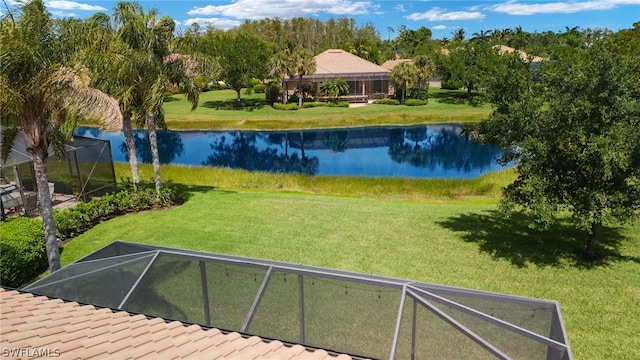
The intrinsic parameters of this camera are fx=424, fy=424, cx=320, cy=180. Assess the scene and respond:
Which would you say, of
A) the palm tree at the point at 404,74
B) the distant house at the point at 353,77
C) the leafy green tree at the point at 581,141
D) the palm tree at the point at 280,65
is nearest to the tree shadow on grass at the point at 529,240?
the leafy green tree at the point at 581,141

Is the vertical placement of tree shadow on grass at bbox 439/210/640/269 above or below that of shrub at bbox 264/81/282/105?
below

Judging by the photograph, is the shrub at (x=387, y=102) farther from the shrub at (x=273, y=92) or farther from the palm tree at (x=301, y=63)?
the shrub at (x=273, y=92)

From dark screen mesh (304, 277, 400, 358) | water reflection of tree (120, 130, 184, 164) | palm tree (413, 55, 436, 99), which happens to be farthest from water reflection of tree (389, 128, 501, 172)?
→ dark screen mesh (304, 277, 400, 358)

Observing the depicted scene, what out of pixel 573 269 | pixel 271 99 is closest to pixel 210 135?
pixel 271 99

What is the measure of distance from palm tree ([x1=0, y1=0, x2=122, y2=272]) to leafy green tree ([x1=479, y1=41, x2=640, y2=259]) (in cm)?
993

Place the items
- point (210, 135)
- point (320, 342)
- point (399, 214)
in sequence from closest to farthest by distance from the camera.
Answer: point (320, 342)
point (399, 214)
point (210, 135)

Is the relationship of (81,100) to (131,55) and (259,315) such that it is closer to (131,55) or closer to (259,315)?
(131,55)

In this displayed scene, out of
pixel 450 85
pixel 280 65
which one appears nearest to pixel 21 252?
pixel 280 65

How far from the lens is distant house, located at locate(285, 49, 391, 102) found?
53594mm

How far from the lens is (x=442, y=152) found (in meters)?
34.0

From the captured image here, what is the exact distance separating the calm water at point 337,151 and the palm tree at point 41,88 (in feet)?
58.3

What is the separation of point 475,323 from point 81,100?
9.23 m

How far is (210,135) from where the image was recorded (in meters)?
41.7

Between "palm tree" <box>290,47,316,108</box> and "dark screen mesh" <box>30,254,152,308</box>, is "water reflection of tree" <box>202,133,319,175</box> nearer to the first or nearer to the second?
"palm tree" <box>290,47,316,108</box>
